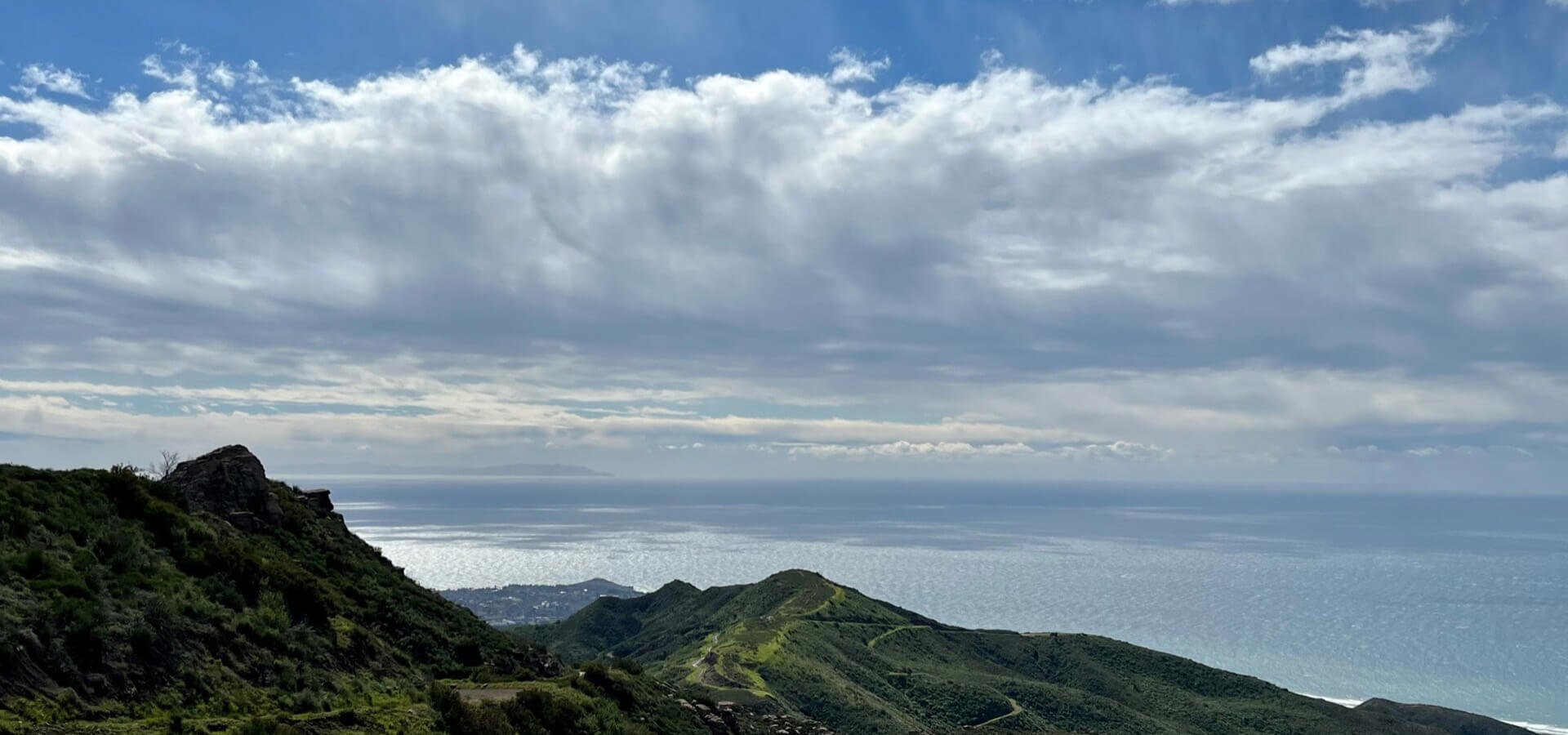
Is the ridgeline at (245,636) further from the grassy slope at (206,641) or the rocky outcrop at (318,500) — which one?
the rocky outcrop at (318,500)

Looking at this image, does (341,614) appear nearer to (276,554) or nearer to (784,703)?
(276,554)

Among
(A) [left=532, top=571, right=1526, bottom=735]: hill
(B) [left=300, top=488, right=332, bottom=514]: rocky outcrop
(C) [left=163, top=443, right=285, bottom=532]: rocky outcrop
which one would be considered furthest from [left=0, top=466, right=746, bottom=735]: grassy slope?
(A) [left=532, top=571, right=1526, bottom=735]: hill

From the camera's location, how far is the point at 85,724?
18.2 m

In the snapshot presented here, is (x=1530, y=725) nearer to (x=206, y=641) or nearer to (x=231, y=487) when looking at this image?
(x=231, y=487)

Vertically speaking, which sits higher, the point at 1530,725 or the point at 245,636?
the point at 245,636

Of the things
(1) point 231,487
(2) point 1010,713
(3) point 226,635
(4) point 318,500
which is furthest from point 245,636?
(2) point 1010,713

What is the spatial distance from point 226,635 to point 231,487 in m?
19.8

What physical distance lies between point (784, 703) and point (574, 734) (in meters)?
67.6

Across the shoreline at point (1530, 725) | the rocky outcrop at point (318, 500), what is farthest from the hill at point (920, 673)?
the rocky outcrop at point (318, 500)

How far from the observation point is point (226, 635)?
25172mm

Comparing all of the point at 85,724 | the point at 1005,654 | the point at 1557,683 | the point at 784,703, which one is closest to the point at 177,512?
the point at 85,724

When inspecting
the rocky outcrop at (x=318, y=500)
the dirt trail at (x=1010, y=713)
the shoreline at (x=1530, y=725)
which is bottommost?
the shoreline at (x=1530, y=725)

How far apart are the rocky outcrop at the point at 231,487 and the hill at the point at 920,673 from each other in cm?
5939

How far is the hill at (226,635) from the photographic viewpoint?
20.1m
